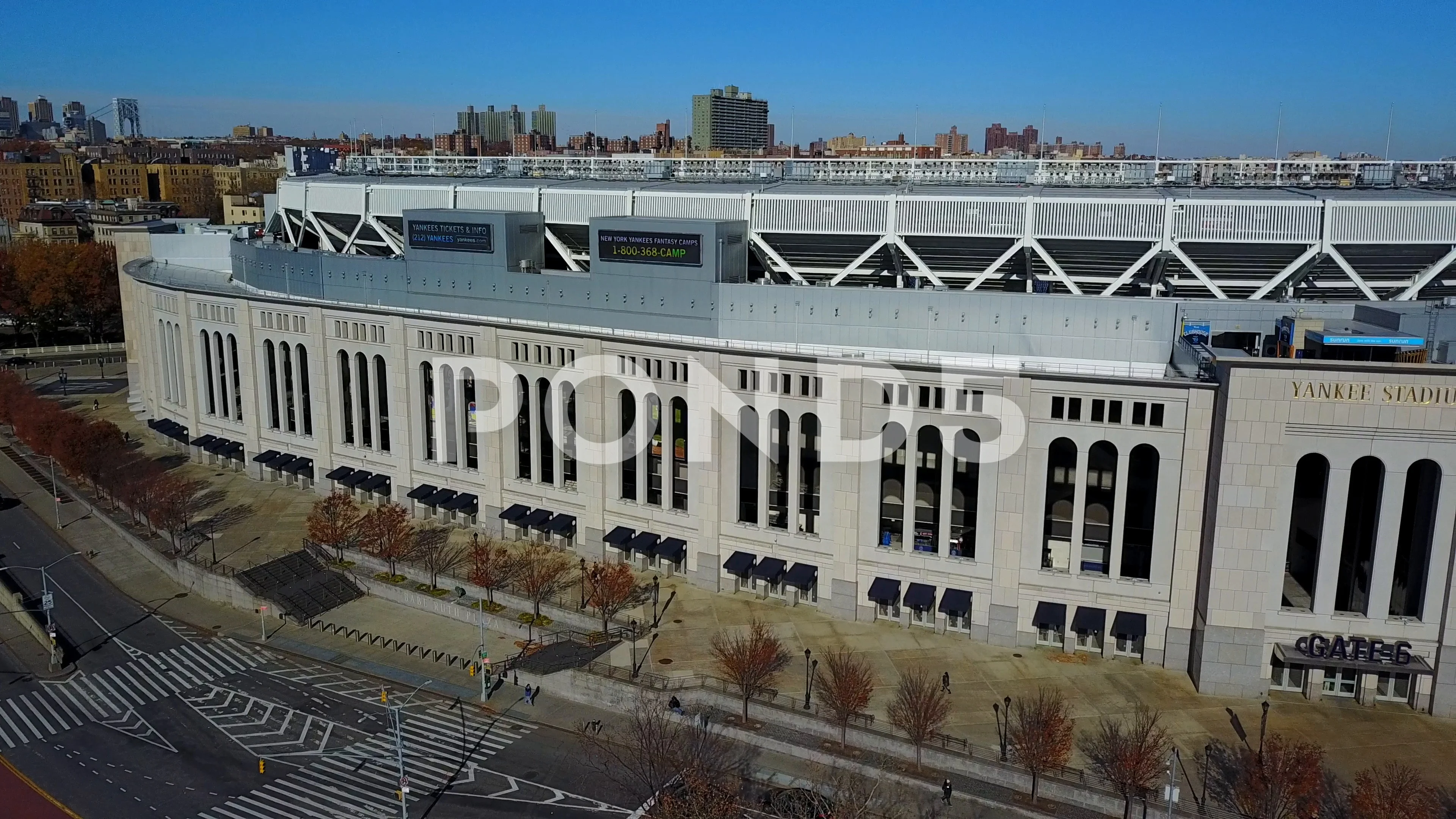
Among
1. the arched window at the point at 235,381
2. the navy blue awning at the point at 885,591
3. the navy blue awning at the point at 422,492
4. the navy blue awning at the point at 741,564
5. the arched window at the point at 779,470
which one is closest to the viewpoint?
the navy blue awning at the point at 885,591

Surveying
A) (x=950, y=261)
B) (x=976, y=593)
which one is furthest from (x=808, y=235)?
(x=976, y=593)

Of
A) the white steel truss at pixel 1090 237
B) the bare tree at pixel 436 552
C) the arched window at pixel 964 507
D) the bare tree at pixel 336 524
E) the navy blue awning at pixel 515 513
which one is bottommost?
the bare tree at pixel 436 552

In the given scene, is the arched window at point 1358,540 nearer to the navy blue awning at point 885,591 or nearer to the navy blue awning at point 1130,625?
the navy blue awning at point 1130,625

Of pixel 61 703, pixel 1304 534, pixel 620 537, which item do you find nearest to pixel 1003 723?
pixel 1304 534

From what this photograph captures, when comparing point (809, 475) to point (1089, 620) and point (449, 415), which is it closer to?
point (1089, 620)

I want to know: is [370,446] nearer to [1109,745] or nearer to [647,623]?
[647,623]

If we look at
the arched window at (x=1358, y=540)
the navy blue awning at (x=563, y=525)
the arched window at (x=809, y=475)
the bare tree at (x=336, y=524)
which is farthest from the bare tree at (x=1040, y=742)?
the bare tree at (x=336, y=524)
